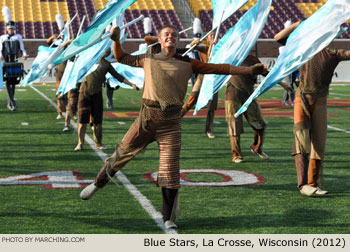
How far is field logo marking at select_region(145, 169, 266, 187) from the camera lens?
8117 mm

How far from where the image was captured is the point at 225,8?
7734 mm

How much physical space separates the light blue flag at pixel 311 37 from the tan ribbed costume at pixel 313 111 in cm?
67

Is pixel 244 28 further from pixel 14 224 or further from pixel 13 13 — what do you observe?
pixel 13 13

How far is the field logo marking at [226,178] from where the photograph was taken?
320 inches

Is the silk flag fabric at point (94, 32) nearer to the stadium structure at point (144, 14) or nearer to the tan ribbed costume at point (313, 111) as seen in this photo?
the tan ribbed costume at point (313, 111)

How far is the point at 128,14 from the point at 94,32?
117 feet

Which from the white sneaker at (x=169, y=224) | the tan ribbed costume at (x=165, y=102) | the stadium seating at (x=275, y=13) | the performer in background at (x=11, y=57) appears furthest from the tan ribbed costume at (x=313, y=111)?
the stadium seating at (x=275, y=13)

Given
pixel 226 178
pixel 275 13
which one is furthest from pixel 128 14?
pixel 226 178

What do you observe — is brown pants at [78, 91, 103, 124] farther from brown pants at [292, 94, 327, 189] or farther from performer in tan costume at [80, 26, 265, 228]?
performer in tan costume at [80, 26, 265, 228]

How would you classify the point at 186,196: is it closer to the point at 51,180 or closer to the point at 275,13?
the point at 51,180

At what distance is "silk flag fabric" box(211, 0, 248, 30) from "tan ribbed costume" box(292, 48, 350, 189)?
0.90 m

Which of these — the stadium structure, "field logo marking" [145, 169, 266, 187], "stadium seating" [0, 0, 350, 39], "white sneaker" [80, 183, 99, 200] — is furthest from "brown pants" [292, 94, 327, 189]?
"stadium seating" [0, 0, 350, 39]
